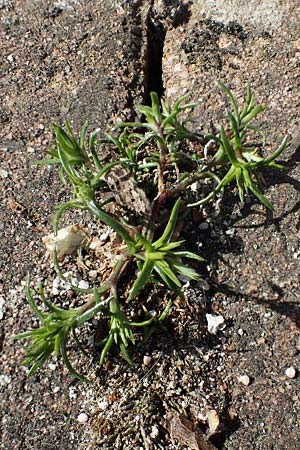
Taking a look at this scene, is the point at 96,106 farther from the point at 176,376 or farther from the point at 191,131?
the point at 176,376

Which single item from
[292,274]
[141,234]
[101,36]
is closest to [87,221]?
[141,234]

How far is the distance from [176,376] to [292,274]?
21.1 inches

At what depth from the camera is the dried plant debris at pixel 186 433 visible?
2025 mm

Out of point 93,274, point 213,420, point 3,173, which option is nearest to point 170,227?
point 93,274

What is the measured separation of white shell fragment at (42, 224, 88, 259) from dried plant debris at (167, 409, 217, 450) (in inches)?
26.1

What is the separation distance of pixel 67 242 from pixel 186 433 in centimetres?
77

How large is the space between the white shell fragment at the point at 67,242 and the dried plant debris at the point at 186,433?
0.66 m

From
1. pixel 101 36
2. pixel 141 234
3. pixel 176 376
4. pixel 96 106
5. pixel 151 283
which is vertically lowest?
pixel 176 376

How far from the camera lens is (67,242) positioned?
2.36 meters

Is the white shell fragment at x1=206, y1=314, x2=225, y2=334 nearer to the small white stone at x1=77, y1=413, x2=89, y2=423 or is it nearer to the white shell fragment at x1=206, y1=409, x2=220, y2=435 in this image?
the white shell fragment at x1=206, y1=409, x2=220, y2=435

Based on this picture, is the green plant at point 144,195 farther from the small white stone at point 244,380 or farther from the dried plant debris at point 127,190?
the small white stone at point 244,380

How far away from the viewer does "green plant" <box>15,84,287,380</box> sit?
2.04m

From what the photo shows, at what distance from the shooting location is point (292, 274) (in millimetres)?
2312

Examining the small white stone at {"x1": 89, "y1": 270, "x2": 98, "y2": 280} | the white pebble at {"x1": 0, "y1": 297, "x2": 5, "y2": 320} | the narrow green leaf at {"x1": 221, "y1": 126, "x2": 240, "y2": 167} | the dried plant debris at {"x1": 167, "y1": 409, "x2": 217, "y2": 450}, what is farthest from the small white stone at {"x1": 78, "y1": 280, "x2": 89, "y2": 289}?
the narrow green leaf at {"x1": 221, "y1": 126, "x2": 240, "y2": 167}
